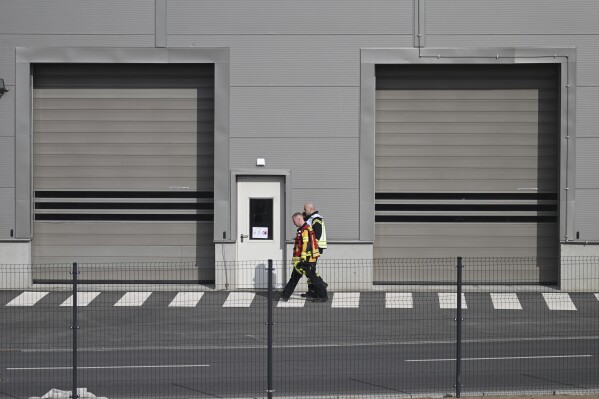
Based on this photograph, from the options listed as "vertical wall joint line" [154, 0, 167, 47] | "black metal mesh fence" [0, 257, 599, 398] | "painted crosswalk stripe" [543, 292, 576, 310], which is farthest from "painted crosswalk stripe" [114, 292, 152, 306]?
"painted crosswalk stripe" [543, 292, 576, 310]

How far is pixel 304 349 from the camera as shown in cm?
1500

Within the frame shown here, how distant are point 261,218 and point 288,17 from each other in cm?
400

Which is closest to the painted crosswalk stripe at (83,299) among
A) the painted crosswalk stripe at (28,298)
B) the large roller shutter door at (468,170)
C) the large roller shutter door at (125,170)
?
the painted crosswalk stripe at (28,298)

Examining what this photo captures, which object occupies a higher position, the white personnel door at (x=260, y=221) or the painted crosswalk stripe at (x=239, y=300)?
the white personnel door at (x=260, y=221)

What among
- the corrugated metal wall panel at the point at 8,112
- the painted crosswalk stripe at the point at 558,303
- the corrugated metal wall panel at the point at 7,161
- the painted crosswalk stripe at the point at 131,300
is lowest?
the painted crosswalk stripe at the point at 131,300

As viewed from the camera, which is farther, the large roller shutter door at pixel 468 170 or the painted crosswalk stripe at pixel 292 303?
the large roller shutter door at pixel 468 170

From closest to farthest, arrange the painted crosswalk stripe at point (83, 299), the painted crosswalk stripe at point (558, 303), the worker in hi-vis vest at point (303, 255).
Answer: the painted crosswalk stripe at point (558, 303), the painted crosswalk stripe at point (83, 299), the worker in hi-vis vest at point (303, 255)

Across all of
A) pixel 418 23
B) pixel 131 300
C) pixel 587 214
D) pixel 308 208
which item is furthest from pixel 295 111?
pixel 131 300

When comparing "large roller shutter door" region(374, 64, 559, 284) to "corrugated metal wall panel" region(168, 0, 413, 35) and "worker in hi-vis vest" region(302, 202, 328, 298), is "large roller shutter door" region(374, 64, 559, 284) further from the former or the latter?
"worker in hi-vis vest" region(302, 202, 328, 298)

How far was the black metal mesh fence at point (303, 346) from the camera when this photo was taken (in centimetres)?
1279

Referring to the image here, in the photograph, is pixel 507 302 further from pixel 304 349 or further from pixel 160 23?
pixel 160 23

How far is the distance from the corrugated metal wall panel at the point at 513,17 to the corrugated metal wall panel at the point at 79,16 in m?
5.69

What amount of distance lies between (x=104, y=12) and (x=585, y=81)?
31.2 ft

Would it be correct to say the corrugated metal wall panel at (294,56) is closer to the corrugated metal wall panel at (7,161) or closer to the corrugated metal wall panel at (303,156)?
the corrugated metal wall panel at (303,156)
